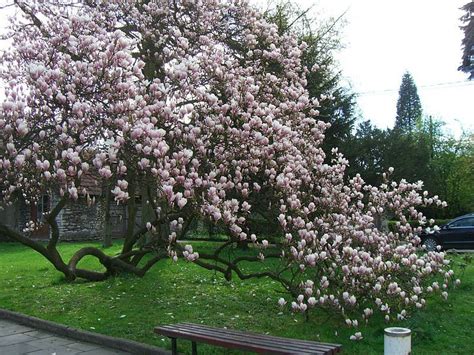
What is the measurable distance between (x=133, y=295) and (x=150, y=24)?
5.41 meters

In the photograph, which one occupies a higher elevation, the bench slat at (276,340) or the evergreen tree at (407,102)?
the evergreen tree at (407,102)

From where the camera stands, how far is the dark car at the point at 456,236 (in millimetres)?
19609

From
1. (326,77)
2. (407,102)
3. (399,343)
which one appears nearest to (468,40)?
(326,77)

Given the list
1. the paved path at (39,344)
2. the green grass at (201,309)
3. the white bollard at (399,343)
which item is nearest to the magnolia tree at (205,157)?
the green grass at (201,309)

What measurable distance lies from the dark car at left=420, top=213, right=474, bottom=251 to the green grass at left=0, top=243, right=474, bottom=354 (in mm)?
9793

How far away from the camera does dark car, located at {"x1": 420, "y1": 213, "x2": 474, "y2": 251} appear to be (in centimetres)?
1961

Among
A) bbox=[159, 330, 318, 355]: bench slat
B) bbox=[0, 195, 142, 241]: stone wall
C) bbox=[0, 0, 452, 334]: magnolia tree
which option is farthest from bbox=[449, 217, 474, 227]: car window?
bbox=[159, 330, 318, 355]: bench slat

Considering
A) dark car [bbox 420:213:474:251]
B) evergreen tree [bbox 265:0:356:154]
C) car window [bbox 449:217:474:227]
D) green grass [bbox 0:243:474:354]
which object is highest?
evergreen tree [bbox 265:0:356:154]

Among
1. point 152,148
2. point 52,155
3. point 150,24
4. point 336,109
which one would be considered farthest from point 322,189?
point 336,109

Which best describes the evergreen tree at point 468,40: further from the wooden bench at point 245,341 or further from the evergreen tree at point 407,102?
the evergreen tree at point 407,102

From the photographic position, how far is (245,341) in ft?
16.5

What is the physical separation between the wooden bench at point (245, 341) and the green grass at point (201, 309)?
0.58m

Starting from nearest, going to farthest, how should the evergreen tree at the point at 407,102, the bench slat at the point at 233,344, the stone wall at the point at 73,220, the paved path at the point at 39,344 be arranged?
the bench slat at the point at 233,344
the paved path at the point at 39,344
the stone wall at the point at 73,220
the evergreen tree at the point at 407,102

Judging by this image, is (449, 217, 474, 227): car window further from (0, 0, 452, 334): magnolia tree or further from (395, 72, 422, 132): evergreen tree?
(395, 72, 422, 132): evergreen tree
